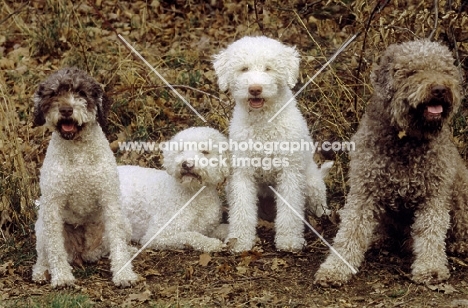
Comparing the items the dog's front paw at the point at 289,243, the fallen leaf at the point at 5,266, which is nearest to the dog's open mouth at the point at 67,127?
the fallen leaf at the point at 5,266

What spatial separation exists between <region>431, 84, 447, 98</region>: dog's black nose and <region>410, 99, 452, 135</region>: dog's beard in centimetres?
6

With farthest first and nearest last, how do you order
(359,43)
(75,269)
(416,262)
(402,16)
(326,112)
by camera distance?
(359,43) → (326,112) → (402,16) → (75,269) → (416,262)

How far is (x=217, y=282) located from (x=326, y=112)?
7.43 feet

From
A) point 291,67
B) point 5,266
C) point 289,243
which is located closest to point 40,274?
point 5,266

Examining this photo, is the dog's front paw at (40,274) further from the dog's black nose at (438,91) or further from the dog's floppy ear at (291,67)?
the dog's black nose at (438,91)

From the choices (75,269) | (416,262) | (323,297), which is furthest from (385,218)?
(75,269)

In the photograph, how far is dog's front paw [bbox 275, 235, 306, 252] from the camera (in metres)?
5.46

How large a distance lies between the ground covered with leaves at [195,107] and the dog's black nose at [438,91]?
4.09 ft

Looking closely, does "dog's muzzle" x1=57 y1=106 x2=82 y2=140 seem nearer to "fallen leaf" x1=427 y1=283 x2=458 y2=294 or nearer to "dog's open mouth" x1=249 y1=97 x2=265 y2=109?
"dog's open mouth" x1=249 y1=97 x2=265 y2=109

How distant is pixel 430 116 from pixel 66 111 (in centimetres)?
225

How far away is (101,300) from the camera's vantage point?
Result: 475 cm

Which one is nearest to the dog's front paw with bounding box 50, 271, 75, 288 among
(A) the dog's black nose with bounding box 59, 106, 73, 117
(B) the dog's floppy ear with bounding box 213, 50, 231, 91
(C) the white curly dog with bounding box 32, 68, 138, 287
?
(C) the white curly dog with bounding box 32, 68, 138, 287

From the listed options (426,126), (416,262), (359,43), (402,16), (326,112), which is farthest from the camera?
(359,43)

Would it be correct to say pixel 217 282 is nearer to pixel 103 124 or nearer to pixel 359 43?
pixel 103 124
